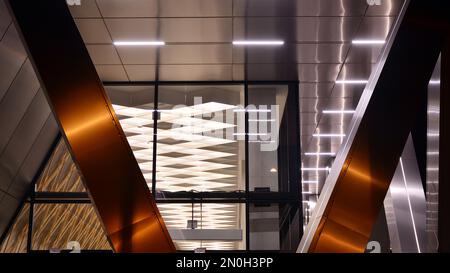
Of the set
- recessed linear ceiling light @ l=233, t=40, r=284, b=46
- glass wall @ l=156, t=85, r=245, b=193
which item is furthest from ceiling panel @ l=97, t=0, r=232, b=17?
glass wall @ l=156, t=85, r=245, b=193

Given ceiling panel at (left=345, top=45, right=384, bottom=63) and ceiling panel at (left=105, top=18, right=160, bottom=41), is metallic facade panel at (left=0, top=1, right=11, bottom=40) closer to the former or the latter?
ceiling panel at (left=105, top=18, right=160, bottom=41)

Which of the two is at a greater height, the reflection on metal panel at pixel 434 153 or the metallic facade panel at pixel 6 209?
the metallic facade panel at pixel 6 209

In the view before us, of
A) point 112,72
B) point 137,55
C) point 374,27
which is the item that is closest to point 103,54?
point 137,55

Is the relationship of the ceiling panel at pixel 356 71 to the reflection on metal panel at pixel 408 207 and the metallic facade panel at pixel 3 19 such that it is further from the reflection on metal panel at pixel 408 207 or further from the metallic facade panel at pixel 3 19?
the metallic facade panel at pixel 3 19

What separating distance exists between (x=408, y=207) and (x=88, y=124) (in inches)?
376

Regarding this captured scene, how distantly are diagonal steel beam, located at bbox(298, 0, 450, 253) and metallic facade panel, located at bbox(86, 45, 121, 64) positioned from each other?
8.67 m

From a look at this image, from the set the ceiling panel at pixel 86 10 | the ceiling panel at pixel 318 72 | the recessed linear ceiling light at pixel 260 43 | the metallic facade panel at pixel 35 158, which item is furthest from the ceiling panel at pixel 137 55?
the ceiling panel at pixel 318 72

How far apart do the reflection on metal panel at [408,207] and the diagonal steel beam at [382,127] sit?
300 inches

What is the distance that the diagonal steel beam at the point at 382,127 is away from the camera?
3844 mm

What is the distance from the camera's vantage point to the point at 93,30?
11.4 meters

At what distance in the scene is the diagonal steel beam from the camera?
384 centimetres

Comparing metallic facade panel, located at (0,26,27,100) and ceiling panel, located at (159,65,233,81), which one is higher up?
ceiling panel, located at (159,65,233,81)
